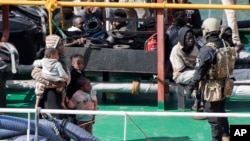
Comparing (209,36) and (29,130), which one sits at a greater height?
(209,36)

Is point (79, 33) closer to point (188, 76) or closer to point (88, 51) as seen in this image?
point (88, 51)

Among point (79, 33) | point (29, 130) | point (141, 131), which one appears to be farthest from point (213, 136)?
point (79, 33)

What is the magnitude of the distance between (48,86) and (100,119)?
1.92m

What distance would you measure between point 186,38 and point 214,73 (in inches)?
72.3

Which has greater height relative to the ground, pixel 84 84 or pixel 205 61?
pixel 205 61

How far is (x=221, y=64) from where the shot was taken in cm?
952

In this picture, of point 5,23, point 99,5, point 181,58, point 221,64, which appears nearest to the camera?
point 221,64

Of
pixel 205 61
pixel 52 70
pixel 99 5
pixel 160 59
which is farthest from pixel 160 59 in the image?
pixel 52 70

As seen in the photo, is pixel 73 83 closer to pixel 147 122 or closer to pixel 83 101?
pixel 83 101

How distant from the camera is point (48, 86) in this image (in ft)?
30.5

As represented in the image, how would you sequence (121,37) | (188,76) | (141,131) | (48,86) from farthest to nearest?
(121,37) → (188,76) → (141,131) → (48,86)

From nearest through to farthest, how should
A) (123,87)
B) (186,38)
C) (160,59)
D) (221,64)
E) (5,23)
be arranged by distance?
(221,64) → (186,38) → (160,59) → (123,87) → (5,23)

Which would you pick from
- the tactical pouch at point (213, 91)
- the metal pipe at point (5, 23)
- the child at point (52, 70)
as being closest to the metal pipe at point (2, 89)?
the metal pipe at point (5, 23)

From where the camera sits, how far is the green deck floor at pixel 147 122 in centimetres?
1048
